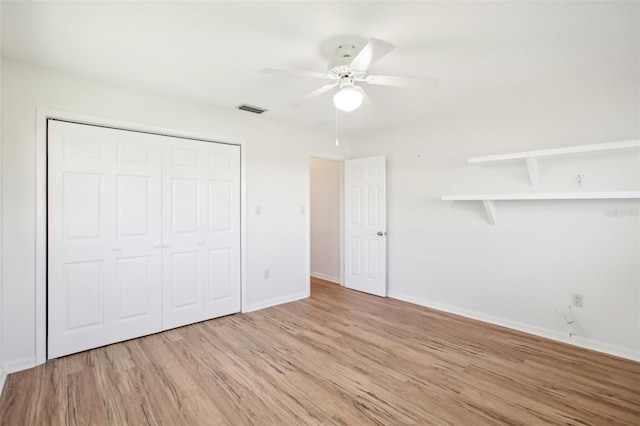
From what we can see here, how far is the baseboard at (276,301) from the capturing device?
3902mm

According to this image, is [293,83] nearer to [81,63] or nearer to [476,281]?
[81,63]

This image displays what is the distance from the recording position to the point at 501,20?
196 centimetres

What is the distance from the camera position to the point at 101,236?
9.41ft

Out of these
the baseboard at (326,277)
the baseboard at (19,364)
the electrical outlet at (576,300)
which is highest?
the electrical outlet at (576,300)

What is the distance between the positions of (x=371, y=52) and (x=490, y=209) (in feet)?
7.76

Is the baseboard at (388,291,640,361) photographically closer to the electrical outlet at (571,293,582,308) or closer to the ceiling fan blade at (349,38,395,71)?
the electrical outlet at (571,293,582,308)

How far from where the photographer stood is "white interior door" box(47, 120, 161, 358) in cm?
267

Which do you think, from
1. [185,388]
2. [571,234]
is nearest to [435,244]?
[571,234]

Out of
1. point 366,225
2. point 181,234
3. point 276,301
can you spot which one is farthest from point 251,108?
point 276,301

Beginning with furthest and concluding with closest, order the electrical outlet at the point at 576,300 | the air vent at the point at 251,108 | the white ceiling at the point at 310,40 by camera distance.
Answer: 1. the air vent at the point at 251,108
2. the electrical outlet at the point at 576,300
3. the white ceiling at the point at 310,40

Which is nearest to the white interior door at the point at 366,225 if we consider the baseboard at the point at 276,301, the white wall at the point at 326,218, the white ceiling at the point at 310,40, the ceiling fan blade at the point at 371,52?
the white wall at the point at 326,218

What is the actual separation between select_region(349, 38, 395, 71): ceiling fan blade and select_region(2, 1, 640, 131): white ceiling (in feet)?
0.80

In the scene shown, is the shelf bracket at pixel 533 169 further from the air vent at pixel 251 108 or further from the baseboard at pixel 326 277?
the baseboard at pixel 326 277

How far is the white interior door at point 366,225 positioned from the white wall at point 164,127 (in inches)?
23.8
